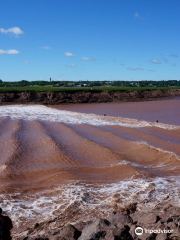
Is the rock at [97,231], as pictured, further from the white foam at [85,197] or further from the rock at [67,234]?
the white foam at [85,197]

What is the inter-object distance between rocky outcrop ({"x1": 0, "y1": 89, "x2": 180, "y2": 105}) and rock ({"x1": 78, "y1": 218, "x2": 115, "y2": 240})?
30.1 m

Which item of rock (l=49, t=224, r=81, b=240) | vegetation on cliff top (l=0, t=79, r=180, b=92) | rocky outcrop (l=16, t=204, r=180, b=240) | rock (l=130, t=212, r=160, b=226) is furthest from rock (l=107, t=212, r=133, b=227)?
vegetation on cliff top (l=0, t=79, r=180, b=92)

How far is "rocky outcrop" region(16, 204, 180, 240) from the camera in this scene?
3.52m

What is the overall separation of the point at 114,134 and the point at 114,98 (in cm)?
2892

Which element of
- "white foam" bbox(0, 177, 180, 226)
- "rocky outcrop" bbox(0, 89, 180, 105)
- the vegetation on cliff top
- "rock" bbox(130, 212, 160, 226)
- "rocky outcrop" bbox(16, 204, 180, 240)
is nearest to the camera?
"rocky outcrop" bbox(16, 204, 180, 240)

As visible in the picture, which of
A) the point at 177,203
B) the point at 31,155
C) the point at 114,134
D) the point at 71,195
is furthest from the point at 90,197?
the point at 114,134

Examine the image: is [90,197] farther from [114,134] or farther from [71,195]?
[114,134]

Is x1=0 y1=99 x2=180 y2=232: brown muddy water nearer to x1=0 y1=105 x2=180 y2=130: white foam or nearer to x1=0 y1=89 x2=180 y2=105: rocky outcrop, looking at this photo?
x1=0 y1=105 x2=180 y2=130: white foam

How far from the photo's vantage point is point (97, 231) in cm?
358

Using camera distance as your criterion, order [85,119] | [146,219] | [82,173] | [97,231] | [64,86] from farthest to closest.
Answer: [64,86]
[85,119]
[82,173]
[146,219]
[97,231]

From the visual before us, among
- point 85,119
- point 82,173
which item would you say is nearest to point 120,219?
point 82,173

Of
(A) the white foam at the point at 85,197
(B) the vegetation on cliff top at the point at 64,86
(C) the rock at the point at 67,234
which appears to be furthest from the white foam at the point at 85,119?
(B) the vegetation on cliff top at the point at 64,86

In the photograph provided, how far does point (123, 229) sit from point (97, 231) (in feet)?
1.20

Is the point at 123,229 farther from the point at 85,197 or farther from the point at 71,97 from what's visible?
the point at 71,97
